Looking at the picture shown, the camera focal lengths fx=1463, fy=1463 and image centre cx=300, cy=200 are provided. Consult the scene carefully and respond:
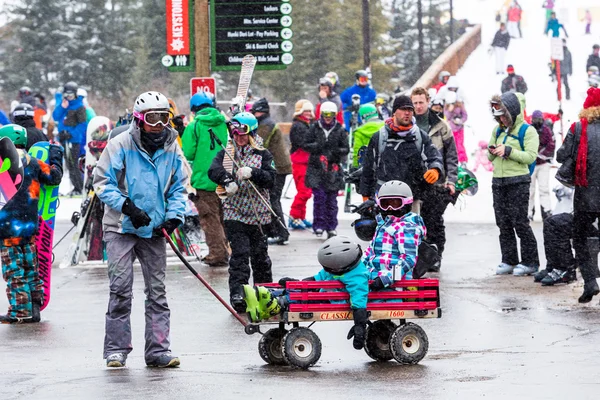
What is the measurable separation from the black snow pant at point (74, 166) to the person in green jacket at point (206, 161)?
10402 mm

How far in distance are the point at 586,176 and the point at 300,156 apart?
8.01 metres

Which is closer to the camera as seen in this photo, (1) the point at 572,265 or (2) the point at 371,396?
(2) the point at 371,396

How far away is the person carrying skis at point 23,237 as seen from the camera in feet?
40.2

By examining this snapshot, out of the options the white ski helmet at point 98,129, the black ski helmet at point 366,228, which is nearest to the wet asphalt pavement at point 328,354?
the black ski helmet at point 366,228

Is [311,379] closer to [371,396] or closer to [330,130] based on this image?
[371,396]

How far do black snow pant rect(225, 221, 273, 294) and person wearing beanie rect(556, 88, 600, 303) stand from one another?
2723 millimetres

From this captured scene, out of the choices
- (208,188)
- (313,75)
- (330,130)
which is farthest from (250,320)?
(313,75)

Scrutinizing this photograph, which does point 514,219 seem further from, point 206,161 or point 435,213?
point 206,161

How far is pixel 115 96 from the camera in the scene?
182ft

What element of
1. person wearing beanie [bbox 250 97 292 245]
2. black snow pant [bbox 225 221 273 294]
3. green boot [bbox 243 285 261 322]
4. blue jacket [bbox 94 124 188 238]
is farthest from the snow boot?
person wearing beanie [bbox 250 97 292 245]

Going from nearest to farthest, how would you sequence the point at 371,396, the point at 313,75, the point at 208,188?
the point at 371,396 → the point at 208,188 → the point at 313,75

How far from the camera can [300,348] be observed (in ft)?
31.4

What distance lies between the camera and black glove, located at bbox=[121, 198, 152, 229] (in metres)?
9.48

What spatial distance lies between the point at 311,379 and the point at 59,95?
21735 mm
